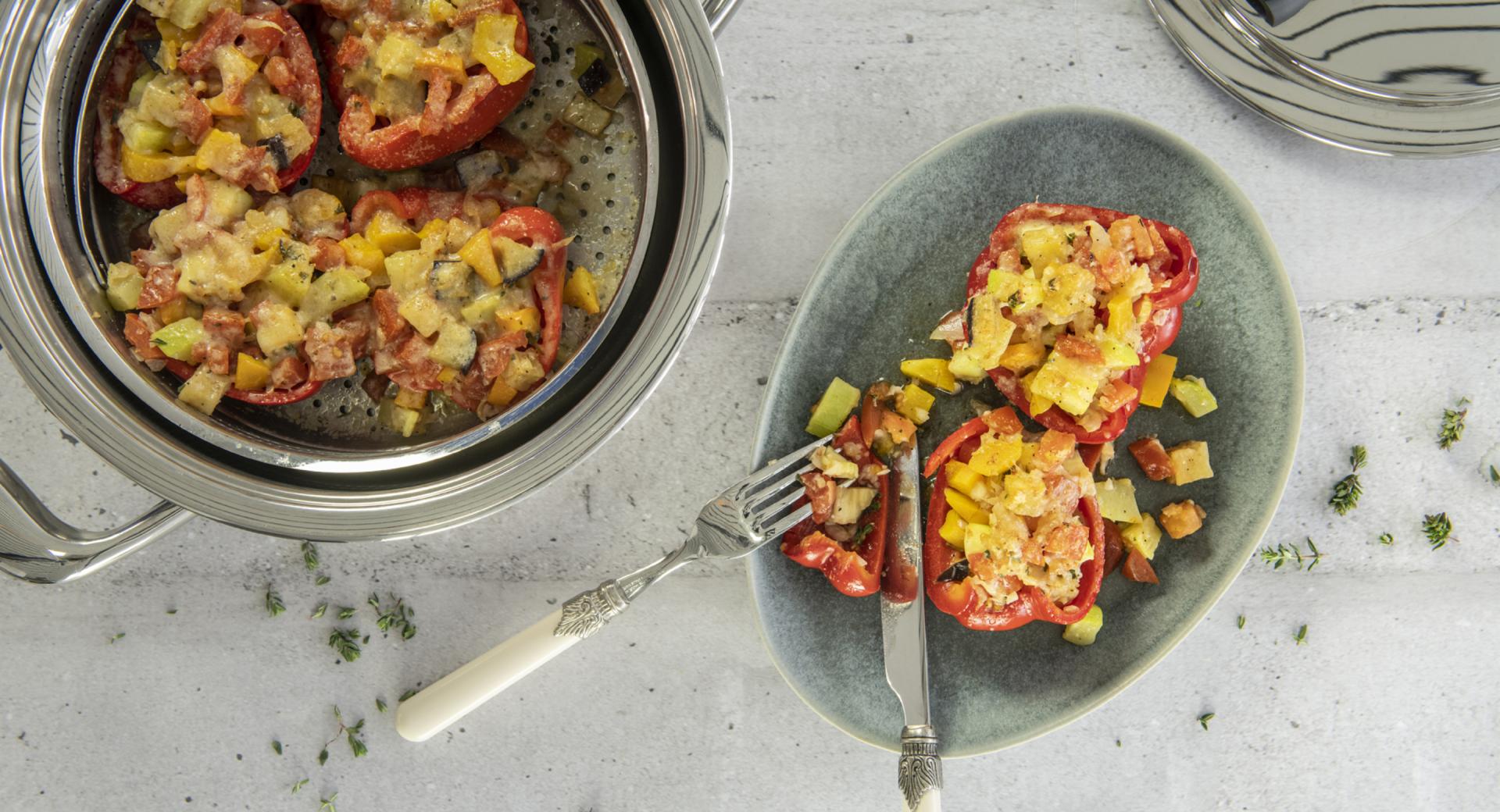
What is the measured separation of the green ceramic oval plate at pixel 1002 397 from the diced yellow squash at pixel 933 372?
37 mm

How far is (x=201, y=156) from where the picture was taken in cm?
145

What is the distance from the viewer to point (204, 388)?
57.7 inches

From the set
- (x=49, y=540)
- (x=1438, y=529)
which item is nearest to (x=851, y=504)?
(x=1438, y=529)

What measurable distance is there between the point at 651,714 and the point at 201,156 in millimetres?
1234

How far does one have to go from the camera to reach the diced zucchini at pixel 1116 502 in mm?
1731

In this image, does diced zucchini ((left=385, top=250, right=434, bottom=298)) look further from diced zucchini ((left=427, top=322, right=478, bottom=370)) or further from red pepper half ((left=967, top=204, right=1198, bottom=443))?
red pepper half ((left=967, top=204, right=1198, bottom=443))

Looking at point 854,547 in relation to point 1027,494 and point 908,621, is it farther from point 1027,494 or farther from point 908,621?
point 1027,494

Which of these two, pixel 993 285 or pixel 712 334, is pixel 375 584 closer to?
pixel 712 334

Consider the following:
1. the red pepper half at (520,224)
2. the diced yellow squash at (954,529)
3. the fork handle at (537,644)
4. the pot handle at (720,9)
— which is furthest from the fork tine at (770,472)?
the pot handle at (720,9)

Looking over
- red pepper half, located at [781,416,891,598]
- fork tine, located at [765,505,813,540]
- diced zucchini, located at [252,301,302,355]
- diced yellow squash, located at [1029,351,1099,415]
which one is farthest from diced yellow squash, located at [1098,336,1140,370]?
diced zucchini, located at [252,301,302,355]

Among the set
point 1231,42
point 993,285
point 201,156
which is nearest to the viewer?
point 201,156

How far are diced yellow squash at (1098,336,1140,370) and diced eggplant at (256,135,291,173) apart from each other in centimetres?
127

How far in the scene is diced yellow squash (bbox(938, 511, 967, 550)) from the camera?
1658mm

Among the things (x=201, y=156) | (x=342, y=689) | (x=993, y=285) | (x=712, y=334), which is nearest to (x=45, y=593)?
(x=342, y=689)
